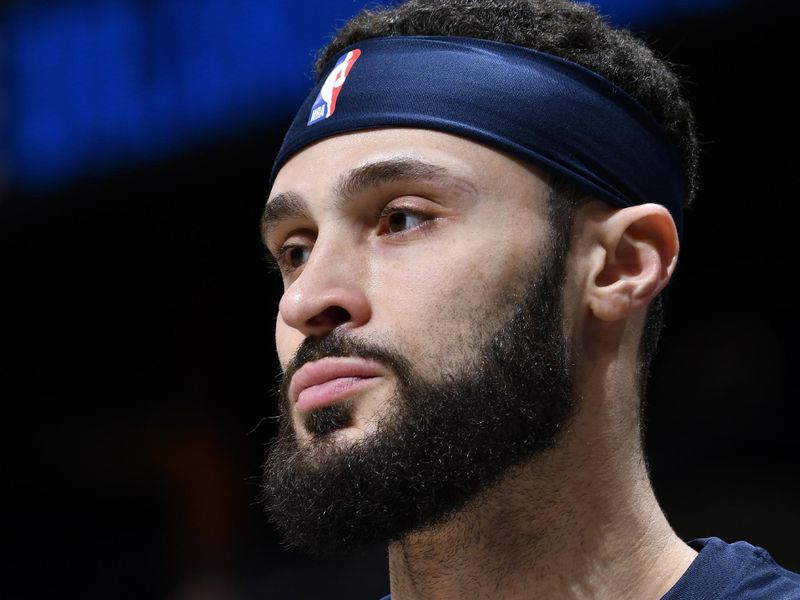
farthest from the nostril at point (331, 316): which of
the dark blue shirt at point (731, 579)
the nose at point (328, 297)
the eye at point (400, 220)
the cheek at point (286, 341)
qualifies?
the dark blue shirt at point (731, 579)

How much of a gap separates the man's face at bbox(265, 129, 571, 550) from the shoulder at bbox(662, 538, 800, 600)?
1.37 feet

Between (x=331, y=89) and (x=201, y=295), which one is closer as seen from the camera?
(x=331, y=89)

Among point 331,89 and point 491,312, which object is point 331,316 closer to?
point 491,312

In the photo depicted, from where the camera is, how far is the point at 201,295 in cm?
1088

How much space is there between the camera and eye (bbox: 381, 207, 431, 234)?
255 centimetres

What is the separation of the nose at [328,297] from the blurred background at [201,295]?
4.07 metres

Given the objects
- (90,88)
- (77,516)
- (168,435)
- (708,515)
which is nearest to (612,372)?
(708,515)

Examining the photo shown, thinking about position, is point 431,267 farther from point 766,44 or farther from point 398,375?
point 766,44

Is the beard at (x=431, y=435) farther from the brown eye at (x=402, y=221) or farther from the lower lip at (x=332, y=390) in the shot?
the brown eye at (x=402, y=221)

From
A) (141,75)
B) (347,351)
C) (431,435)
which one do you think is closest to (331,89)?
(347,351)

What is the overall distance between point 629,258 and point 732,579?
0.75 metres

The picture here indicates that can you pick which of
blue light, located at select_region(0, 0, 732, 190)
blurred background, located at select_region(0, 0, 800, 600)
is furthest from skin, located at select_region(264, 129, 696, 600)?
blue light, located at select_region(0, 0, 732, 190)

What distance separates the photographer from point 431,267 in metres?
2.47

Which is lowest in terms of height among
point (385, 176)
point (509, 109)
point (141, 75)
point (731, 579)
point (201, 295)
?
point (201, 295)
